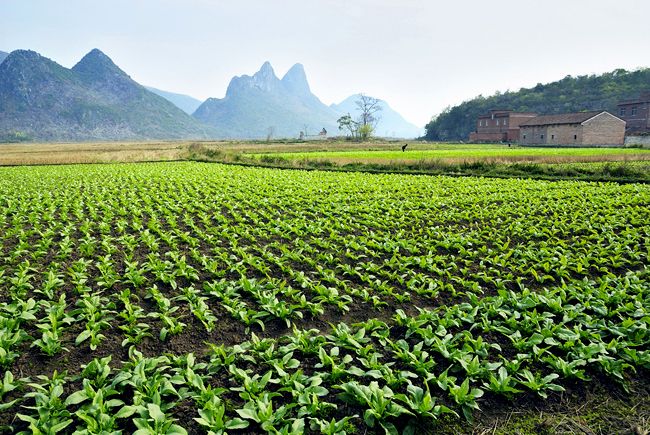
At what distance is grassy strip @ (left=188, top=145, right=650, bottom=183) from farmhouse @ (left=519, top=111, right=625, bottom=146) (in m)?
41.9

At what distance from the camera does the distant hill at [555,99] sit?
95.6m

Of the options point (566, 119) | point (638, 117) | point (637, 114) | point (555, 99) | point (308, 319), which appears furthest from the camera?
point (555, 99)

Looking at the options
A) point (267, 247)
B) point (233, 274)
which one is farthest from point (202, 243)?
point (233, 274)

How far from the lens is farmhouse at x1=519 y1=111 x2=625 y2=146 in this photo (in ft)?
210

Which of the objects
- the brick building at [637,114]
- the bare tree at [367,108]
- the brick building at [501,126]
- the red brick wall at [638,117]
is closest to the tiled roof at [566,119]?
the brick building at [501,126]

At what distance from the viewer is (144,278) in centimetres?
654

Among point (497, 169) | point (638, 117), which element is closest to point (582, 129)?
point (638, 117)

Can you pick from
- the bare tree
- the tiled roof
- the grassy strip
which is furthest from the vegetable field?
the bare tree

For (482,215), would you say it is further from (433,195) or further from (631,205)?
(631,205)

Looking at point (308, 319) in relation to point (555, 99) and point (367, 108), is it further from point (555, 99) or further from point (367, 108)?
point (367, 108)

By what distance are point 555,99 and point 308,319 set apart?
121 meters

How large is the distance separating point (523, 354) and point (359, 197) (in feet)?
37.3

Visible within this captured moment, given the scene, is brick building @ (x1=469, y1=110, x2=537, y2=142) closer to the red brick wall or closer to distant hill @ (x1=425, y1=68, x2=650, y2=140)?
the red brick wall

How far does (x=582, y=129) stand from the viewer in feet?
210
